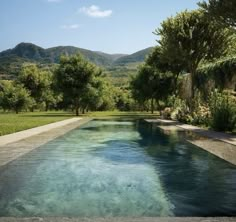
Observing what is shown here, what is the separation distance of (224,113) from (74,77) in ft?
107

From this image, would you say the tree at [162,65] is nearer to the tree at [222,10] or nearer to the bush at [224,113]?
the bush at [224,113]

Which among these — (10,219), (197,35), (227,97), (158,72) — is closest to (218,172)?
(10,219)

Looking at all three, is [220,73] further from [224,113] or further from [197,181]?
[197,181]

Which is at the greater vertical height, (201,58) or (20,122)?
(201,58)

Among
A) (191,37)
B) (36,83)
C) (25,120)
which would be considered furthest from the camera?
(36,83)

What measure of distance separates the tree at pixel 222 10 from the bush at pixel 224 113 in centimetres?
392

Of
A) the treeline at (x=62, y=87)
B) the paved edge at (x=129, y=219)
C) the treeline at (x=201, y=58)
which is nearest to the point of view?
the paved edge at (x=129, y=219)

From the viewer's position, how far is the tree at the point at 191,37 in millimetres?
29922

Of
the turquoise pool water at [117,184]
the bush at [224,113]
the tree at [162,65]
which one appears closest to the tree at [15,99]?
the tree at [162,65]

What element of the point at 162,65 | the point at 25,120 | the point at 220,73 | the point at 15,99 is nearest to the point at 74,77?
the point at 162,65

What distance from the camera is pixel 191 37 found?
29984mm

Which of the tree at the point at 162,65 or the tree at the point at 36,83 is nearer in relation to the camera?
the tree at the point at 162,65

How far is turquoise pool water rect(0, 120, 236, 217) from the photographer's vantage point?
568 cm

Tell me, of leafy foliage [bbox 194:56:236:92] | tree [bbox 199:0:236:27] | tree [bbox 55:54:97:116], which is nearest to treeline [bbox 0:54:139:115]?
tree [bbox 55:54:97:116]
